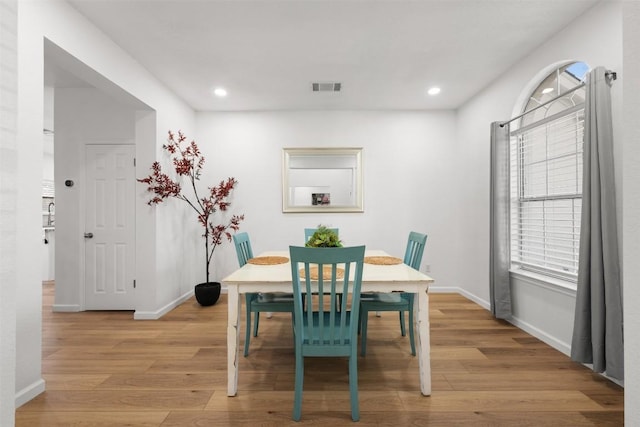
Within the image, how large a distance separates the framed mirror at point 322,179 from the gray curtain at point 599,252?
8.91ft

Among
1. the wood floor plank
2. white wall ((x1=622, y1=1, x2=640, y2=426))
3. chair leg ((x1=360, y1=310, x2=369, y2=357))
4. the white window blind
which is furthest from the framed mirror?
white wall ((x1=622, y1=1, x2=640, y2=426))

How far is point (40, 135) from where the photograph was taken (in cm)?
209

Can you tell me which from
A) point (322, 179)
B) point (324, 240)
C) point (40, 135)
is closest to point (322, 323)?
point (324, 240)

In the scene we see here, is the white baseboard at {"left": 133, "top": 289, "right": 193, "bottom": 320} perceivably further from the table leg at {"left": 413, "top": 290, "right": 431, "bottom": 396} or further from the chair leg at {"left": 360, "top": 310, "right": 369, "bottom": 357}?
the table leg at {"left": 413, "top": 290, "right": 431, "bottom": 396}

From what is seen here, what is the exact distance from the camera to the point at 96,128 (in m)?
3.83

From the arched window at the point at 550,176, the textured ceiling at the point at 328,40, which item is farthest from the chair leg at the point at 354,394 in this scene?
the textured ceiling at the point at 328,40

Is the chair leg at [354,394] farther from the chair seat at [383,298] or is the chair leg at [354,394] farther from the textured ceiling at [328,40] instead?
the textured ceiling at [328,40]

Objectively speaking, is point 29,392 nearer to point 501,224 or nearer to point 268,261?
point 268,261

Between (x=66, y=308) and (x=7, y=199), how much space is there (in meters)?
3.88

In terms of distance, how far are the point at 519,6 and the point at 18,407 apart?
13.9ft

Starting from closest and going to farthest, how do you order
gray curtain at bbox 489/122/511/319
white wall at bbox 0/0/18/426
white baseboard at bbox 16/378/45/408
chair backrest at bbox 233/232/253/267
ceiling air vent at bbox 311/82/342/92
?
white wall at bbox 0/0/18/426 < white baseboard at bbox 16/378/45/408 < chair backrest at bbox 233/232/253/267 < gray curtain at bbox 489/122/511/319 < ceiling air vent at bbox 311/82/342/92

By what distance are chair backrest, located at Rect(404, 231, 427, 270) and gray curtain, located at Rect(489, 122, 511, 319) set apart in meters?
1.06

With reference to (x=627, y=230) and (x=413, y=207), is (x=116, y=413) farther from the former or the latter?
(x=413, y=207)

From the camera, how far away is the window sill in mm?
2586
